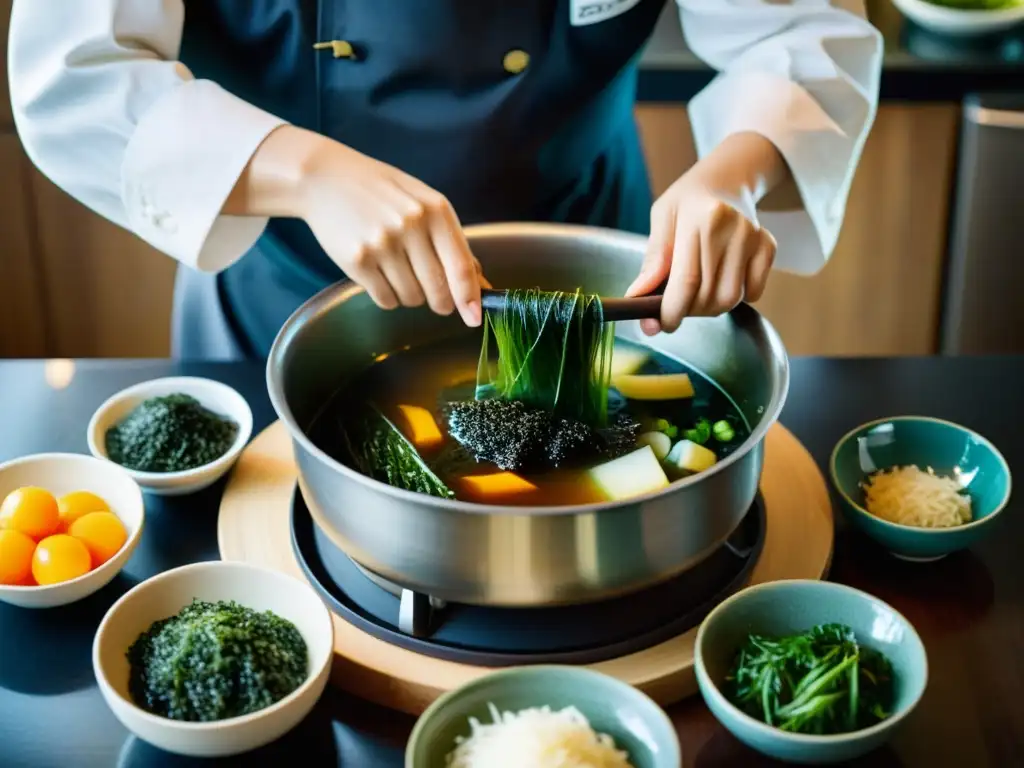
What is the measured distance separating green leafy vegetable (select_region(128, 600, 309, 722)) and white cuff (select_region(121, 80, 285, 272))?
57 centimetres

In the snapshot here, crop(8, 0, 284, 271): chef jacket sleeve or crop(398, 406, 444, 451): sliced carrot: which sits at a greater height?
crop(8, 0, 284, 271): chef jacket sleeve

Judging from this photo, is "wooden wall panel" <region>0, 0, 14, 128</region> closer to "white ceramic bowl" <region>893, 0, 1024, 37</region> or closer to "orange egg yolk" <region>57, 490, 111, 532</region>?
"orange egg yolk" <region>57, 490, 111, 532</region>

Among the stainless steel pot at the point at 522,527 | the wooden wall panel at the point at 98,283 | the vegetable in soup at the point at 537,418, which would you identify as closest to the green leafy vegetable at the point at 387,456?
the vegetable in soup at the point at 537,418

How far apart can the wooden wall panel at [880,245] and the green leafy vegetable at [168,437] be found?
1.74 m

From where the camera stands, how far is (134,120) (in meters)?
1.49

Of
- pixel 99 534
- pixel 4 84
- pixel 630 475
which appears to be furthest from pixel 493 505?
pixel 4 84

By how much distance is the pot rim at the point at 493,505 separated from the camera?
106 cm

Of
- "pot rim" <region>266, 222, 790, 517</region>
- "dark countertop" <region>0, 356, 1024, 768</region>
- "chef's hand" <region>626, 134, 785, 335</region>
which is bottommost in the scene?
"dark countertop" <region>0, 356, 1024, 768</region>

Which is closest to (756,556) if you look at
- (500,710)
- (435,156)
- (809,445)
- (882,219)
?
(809,445)

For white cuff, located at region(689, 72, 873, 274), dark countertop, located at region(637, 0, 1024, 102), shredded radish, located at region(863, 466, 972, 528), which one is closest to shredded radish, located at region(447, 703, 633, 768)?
shredded radish, located at region(863, 466, 972, 528)

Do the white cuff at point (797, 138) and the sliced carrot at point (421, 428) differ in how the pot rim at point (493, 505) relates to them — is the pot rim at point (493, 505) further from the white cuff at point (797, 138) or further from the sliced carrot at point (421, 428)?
the white cuff at point (797, 138)

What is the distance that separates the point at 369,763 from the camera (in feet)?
3.74

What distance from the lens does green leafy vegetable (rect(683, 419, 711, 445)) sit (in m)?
1.47

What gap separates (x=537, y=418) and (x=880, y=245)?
2018mm
